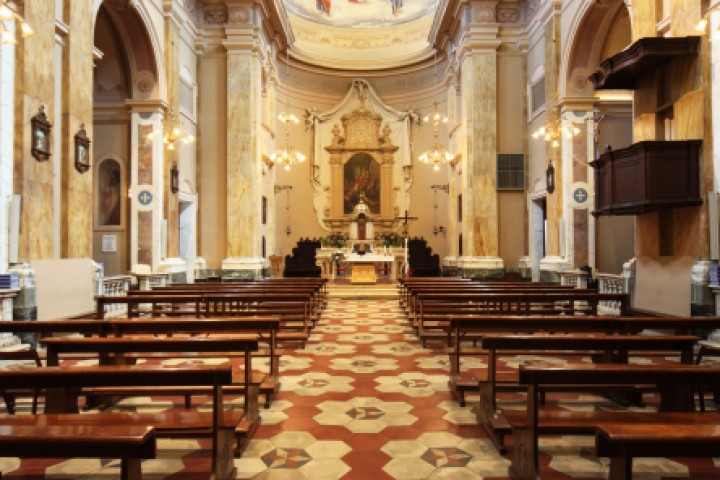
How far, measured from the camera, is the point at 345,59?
23.5m

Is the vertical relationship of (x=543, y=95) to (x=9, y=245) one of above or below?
above

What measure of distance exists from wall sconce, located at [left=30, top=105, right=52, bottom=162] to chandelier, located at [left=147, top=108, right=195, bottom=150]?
3.22 meters

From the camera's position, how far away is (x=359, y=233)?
20781mm

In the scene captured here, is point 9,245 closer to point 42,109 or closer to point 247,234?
point 42,109

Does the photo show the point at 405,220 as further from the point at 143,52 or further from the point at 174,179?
the point at 143,52

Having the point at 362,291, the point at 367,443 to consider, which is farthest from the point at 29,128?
the point at 362,291

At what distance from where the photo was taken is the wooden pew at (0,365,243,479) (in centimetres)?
251

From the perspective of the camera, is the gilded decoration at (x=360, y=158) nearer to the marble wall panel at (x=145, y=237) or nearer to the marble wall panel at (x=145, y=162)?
the marble wall panel at (x=145, y=162)

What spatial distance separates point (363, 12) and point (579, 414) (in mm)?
23656

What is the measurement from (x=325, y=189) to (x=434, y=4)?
9.01 m

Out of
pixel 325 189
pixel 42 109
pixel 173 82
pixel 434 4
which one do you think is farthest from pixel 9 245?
pixel 434 4

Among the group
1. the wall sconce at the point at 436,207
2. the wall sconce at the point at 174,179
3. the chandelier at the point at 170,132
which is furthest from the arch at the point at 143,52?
the wall sconce at the point at 436,207

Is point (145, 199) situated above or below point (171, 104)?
below

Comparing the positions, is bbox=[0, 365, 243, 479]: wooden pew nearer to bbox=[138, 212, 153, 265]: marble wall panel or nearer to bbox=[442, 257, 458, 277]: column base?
bbox=[138, 212, 153, 265]: marble wall panel
